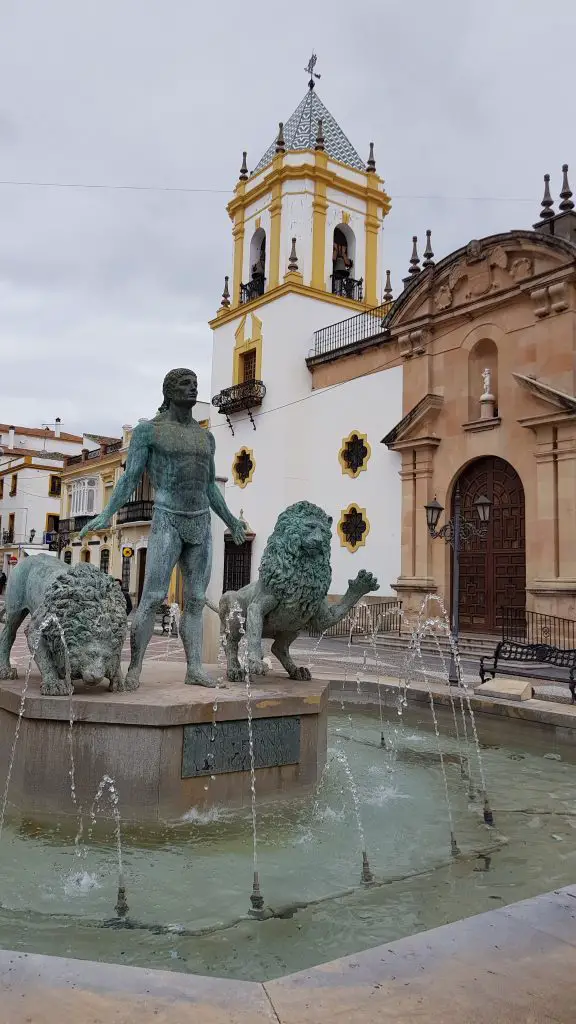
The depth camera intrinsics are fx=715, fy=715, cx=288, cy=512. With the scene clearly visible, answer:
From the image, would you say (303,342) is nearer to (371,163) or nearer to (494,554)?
(371,163)

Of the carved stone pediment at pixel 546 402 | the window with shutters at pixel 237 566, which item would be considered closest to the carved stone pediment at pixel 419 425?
the carved stone pediment at pixel 546 402

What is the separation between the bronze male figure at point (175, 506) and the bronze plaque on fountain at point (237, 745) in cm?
57

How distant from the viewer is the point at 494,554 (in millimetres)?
15625

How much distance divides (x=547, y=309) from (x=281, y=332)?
31.5ft

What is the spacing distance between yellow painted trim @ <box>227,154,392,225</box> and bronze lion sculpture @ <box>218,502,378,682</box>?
69.5 ft

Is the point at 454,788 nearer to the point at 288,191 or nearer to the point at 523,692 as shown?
the point at 523,692

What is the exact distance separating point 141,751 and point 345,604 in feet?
5.43

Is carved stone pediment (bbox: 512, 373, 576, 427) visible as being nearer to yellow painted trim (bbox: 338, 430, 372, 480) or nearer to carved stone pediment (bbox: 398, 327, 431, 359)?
carved stone pediment (bbox: 398, 327, 431, 359)

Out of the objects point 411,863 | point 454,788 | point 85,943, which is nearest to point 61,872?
point 85,943

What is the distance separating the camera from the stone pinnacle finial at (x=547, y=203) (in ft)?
51.5

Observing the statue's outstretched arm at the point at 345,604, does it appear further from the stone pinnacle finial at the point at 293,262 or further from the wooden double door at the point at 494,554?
the stone pinnacle finial at the point at 293,262

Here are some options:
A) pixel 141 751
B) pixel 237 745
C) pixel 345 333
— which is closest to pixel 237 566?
pixel 345 333

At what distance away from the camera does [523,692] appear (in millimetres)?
7480

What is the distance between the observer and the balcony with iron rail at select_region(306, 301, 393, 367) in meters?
21.0
